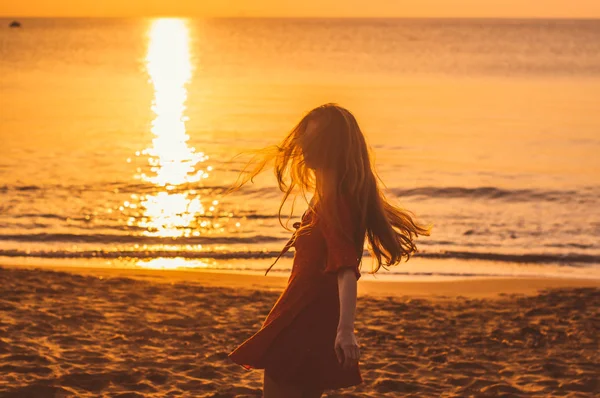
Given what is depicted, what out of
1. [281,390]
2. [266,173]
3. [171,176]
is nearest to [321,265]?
[281,390]

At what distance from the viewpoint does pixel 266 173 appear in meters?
20.1

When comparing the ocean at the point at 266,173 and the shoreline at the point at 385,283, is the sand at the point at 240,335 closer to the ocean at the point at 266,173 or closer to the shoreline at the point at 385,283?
the shoreline at the point at 385,283

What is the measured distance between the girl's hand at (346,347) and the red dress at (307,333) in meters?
0.24

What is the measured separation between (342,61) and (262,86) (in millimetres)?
26364

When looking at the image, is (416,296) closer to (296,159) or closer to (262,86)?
(296,159)

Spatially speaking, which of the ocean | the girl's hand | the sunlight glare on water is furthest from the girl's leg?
the sunlight glare on water

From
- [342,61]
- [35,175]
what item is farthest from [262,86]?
[35,175]

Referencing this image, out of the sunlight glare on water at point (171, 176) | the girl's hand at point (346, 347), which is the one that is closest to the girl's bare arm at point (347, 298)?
the girl's hand at point (346, 347)

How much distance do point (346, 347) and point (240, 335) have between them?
4.97 m

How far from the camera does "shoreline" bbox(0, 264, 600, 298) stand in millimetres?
10852

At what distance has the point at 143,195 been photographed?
720 inches

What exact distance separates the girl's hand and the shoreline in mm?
6816

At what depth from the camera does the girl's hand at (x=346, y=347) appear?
3.68 meters

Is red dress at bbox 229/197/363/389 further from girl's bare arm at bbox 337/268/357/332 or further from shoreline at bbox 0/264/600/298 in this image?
shoreline at bbox 0/264/600/298
